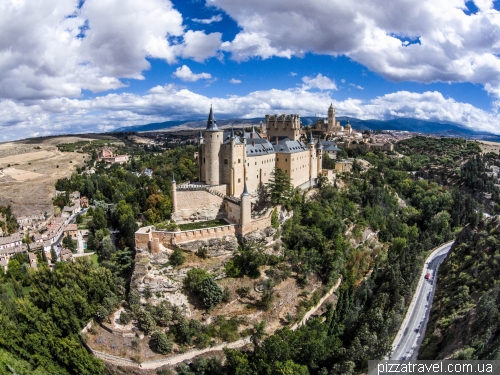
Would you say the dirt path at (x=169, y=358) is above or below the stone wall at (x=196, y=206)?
below

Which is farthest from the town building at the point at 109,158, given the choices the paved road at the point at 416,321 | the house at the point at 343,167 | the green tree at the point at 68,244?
the paved road at the point at 416,321

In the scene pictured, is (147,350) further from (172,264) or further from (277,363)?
(277,363)

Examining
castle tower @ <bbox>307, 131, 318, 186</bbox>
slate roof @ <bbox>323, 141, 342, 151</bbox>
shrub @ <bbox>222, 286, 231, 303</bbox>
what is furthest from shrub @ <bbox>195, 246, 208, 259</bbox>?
slate roof @ <bbox>323, 141, 342, 151</bbox>

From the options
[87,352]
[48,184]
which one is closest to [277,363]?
[87,352]

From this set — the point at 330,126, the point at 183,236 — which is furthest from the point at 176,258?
the point at 330,126

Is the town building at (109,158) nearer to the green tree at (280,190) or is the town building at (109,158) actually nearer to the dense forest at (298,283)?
the dense forest at (298,283)

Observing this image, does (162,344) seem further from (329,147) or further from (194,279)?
(329,147)
